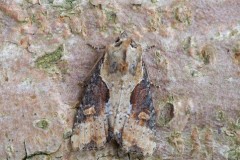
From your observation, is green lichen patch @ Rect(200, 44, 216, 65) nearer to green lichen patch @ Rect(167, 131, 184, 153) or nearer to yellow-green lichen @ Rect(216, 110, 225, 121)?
yellow-green lichen @ Rect(216, 110, 225, 121)

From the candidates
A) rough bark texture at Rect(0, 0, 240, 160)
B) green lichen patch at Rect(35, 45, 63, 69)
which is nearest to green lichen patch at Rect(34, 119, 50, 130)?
rough bark texture at Rect(0, 0, 240, 160)

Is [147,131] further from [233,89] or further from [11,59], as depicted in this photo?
[11,59]

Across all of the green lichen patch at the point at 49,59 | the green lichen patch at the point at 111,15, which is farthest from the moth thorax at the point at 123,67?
the green lichen patch at the point at 49,59

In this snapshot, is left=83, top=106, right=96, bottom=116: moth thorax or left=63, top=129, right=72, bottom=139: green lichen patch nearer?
left=63, top=129, right=72, bottom=139: green lichen patch

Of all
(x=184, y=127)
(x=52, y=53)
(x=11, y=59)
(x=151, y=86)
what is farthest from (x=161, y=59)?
(x=11, y=59)

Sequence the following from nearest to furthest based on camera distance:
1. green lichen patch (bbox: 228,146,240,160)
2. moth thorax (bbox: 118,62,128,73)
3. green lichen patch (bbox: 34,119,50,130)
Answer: green lichen patch (bbox: 34,119,50,130) → green lichen patch (bbox: 228,146,240,160) → moth thorax (bbox: 118,62,128,73)

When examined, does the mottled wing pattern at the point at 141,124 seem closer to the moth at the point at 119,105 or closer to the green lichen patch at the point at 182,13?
the moth at the point at 119,105
